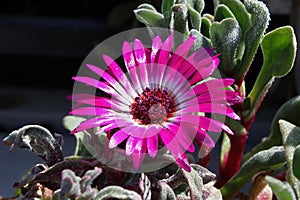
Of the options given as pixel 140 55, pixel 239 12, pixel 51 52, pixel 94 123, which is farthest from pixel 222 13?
pixel 51 52

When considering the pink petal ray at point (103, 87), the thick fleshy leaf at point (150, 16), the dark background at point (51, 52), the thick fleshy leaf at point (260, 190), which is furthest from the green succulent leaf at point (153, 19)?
the dark background at point (51, 52)

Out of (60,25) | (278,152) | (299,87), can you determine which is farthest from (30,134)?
(60,25)

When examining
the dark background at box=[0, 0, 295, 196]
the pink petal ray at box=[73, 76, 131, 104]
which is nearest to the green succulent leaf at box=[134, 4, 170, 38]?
the pink petal ray at box=[73, 76, 131, 104]

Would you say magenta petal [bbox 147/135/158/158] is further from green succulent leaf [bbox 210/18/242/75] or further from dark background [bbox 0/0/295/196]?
dark background [bbox 0/0/295/196]

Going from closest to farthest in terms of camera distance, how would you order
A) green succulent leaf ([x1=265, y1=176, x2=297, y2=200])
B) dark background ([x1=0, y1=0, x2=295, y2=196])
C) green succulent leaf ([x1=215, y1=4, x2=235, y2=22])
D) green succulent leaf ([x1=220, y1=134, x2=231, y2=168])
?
green succulent leaf ([x1=265, y1=176, x2=297, y2=200])
green succulent leaf ([x1=215, y1=4, x2=235, y2=22])
green succulent leaf ([x1=220, y1=134, x2=231, y2=168])
dark background ([x1=0, y1=0, x2=295, y2=196])

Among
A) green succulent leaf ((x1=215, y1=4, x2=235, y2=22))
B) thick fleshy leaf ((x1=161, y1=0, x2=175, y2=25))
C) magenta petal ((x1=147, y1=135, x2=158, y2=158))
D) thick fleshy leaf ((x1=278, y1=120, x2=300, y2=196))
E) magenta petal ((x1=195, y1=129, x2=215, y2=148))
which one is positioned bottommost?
thick fleshy leaf ((x1=278, y1=120, x2=300, y2=196))

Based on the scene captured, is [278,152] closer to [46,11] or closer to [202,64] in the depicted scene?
[202,64]
